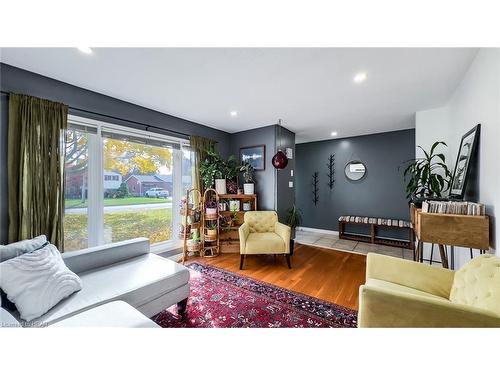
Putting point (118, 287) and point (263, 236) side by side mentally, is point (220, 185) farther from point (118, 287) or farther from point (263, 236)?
point (118, 287)

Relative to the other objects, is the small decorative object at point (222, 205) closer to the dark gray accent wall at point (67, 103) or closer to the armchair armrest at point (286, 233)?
the armchair armrest at point (286, 233)

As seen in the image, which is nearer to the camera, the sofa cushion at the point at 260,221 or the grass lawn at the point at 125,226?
the grass lawn at the point at 125,226

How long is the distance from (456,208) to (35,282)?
2.93m

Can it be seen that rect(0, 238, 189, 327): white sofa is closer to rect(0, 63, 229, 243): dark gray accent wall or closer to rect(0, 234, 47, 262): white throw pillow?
rect(0, 234, 47, 262): white throw pillow

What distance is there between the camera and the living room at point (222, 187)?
118cm

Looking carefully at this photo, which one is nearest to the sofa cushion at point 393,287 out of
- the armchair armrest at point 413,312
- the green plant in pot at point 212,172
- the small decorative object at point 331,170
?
the armchair armrest at point 413,312

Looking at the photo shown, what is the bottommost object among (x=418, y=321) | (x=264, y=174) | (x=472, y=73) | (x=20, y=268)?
(x=418, y=321)

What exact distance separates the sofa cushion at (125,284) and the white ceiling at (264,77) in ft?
6.07

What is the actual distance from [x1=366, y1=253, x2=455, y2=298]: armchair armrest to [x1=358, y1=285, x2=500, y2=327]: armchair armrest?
480mm

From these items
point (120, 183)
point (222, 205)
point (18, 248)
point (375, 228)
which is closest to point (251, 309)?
point (18, 248)
